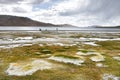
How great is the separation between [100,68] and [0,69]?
Answer: 14608 mm

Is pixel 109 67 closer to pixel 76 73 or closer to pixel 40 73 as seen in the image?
pixel 76 73

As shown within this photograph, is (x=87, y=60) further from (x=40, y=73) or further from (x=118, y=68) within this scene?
(x=40, y=73)

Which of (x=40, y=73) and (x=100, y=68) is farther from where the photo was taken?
(x=100, y=68)

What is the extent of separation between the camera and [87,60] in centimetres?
3641

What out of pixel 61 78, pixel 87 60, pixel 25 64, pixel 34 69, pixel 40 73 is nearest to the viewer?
pixel 61 78

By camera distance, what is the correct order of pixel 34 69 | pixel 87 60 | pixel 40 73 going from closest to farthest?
pixel 40 73 → pixel 34 69 → pixel 87 60

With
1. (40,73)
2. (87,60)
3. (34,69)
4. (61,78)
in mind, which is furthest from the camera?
(87,60)

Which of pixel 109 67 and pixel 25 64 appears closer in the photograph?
pixel 109 67

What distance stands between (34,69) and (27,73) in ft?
5.87

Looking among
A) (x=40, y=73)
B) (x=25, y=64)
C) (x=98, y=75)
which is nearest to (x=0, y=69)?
(x=25, y=64)

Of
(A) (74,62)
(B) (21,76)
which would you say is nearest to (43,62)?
(A) (74,62)

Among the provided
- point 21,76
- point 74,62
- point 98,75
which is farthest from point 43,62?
point 98,75

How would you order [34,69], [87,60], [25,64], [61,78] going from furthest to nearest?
[87,60]
[25,64]
[34,69]
[61,78]

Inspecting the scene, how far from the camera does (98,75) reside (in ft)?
89.7
